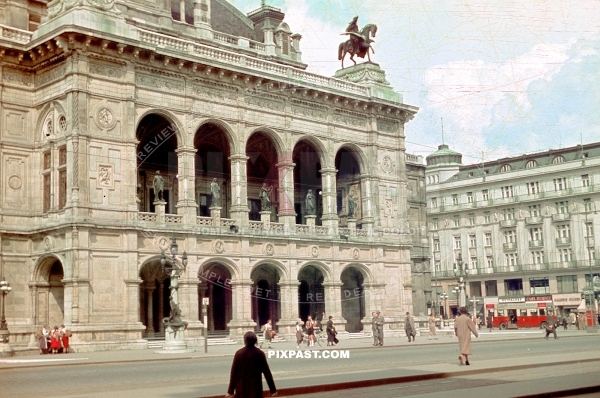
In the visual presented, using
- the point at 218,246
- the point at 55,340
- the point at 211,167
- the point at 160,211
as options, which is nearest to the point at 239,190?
the point at 218,246

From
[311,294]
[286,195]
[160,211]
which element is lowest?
[311,294]

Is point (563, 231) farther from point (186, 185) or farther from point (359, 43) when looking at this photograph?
point (186, 185)

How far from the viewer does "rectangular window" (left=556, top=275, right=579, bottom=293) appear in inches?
3142

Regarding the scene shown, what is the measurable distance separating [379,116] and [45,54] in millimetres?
22055

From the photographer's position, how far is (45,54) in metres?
39.2

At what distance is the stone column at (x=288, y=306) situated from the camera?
44938mm

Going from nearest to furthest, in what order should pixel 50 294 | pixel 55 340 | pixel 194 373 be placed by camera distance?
pixel 194 373 → pixel 55 340 → pixel 50 294

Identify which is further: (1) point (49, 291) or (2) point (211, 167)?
(2) point (211, 167)

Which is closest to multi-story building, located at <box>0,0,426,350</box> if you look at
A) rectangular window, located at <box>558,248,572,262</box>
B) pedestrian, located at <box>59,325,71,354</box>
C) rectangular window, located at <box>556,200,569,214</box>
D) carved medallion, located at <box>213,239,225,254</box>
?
carved medallion, located at <box>213,239,225,254</box>

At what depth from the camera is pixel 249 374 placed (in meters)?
10.3

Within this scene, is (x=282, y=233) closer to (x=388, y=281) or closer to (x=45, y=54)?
(x=388, y=281)

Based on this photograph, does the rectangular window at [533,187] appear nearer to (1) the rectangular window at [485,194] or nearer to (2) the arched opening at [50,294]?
(1) the rectangular window at [485,194]

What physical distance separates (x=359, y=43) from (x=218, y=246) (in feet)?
59.3
